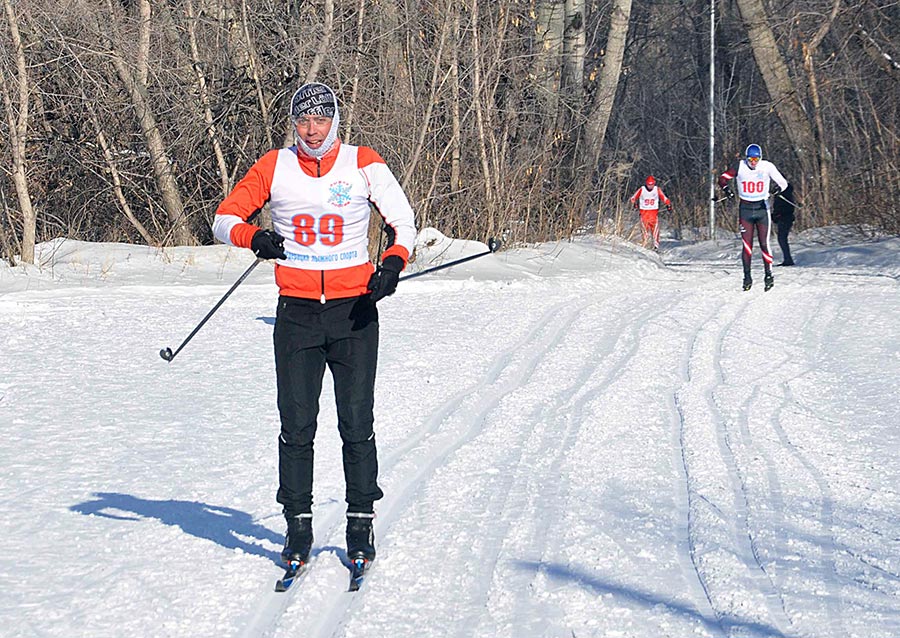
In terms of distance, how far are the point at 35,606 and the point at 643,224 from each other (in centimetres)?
2342

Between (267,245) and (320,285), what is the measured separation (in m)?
0.30

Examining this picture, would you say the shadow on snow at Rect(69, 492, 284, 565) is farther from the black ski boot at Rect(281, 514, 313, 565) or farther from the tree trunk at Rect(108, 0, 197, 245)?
the tree trunk at Rect(108, 0, 197, 245)

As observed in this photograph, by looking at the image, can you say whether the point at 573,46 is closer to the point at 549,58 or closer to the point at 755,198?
the point at 549,58

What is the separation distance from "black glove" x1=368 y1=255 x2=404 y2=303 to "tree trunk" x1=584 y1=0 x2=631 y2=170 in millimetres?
20199

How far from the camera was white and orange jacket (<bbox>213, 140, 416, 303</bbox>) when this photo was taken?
508 cm

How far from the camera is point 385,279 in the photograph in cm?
498

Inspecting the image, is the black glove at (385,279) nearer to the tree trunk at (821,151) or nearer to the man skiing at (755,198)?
the man skiing at (755,198)

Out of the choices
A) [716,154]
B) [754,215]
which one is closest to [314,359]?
[754,215]

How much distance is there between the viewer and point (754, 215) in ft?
51.6

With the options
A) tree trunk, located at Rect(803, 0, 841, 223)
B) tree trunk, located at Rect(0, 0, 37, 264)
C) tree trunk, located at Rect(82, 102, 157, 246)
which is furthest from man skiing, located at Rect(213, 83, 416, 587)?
tree trunk, located at Rect(803, 0, 841, 223)

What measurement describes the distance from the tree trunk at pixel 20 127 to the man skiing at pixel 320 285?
40.0ft

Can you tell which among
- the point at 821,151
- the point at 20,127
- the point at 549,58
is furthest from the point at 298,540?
the point at 821,151

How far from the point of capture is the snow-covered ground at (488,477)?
470 cm

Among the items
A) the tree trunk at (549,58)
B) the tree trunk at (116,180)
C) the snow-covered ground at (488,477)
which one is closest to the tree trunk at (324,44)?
the tree trunk at (116,180)
